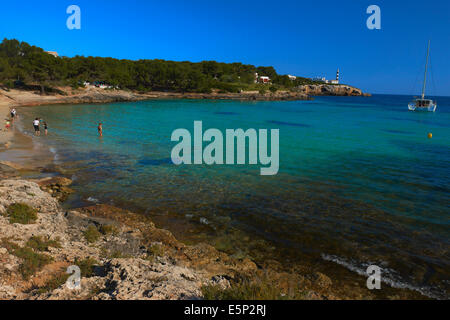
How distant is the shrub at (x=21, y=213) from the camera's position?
9831 millimetres

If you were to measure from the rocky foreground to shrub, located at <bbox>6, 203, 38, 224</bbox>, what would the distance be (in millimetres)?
39

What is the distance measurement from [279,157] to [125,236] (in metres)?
17.8

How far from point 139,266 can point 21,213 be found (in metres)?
5.86

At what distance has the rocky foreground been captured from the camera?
6.24 metres

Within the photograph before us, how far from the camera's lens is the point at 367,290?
8258 mm

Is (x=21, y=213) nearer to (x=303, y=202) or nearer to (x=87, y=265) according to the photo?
(x=87, y=265)

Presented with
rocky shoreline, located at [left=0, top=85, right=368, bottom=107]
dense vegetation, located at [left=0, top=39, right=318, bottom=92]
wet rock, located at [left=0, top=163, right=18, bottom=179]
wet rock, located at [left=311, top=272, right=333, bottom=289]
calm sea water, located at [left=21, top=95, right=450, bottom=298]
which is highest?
dense vegetation, located at [left=0, top=39, right=318, bottom=92]

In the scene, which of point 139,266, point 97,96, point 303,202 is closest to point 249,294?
point 139,266

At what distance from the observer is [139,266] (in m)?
7.56

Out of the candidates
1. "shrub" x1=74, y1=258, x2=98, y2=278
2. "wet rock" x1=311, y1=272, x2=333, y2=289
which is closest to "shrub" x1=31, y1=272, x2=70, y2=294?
"shrub" x1=74, y1=258, x2=98, y2=278

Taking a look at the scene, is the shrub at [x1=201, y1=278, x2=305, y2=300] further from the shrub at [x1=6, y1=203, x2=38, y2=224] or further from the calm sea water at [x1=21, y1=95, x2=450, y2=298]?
the shrub at [x1=6, y1=203, x2=38, y2=224]

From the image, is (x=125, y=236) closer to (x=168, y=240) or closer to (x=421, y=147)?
(x=168, y=240)

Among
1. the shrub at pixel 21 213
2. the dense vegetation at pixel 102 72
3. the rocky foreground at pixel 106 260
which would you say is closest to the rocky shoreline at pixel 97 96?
the dense vegetation at pixel 102 72
